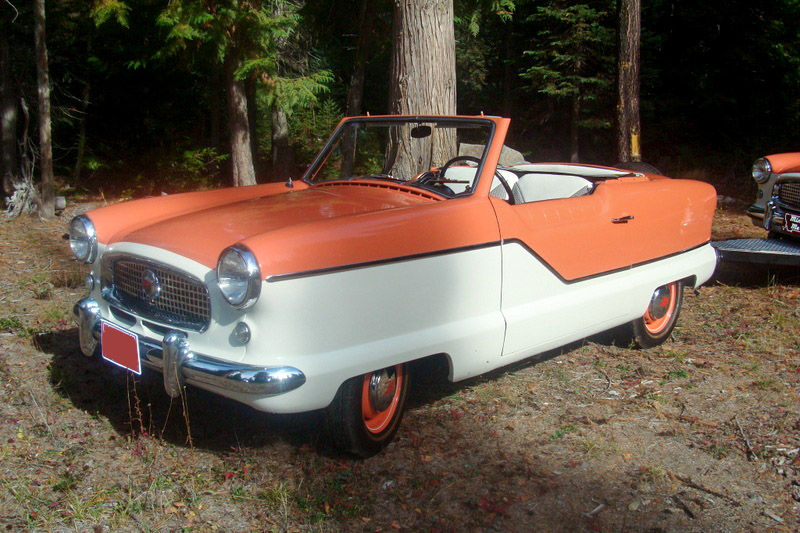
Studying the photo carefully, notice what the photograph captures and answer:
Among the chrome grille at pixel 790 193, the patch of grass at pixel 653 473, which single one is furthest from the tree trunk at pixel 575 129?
the patch of grass at pixel 653 473

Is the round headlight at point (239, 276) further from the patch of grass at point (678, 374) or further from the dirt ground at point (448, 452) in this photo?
the patch of grass at point (678, 374)

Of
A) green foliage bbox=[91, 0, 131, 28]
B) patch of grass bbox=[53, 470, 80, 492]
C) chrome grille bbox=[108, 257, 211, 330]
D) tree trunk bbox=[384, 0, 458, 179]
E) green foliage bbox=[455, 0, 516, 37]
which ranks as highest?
green foliage bbox=[455, 0, 516, 37]

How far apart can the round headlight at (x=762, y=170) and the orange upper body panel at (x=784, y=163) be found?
4 centimetres

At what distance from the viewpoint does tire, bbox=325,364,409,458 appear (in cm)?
316

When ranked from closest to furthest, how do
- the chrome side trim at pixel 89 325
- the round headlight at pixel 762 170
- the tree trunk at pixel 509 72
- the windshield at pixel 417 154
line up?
the chrome side trim at pixel 89 325
the windshield at pixel 417 154
the round headlight at pixel 762 170
the tree trunk at pixel 509 72

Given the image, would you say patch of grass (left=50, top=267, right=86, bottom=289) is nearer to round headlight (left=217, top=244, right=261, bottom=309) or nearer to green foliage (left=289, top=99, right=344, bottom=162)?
round headlight (left=217, top=244, right=261, bottom=309)

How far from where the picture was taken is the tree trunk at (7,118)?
11500 millimetres

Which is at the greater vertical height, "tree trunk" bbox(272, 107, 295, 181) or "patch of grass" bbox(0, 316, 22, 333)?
"tree trunk" bbox(272, 107, 295, 181)

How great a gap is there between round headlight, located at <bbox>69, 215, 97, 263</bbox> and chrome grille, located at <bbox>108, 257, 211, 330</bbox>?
0.26 meters

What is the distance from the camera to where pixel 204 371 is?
2.97 metres

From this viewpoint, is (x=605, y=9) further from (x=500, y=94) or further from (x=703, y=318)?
(x=703, y=318)

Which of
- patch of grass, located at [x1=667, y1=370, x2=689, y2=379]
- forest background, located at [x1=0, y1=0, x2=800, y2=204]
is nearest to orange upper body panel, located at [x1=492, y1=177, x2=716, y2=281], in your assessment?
patch of grass, located at [x1=667, y1=370, x2=689, y2=379]

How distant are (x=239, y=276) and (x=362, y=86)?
12229mm

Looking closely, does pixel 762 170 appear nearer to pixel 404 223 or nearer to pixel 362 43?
pixel 404 223
